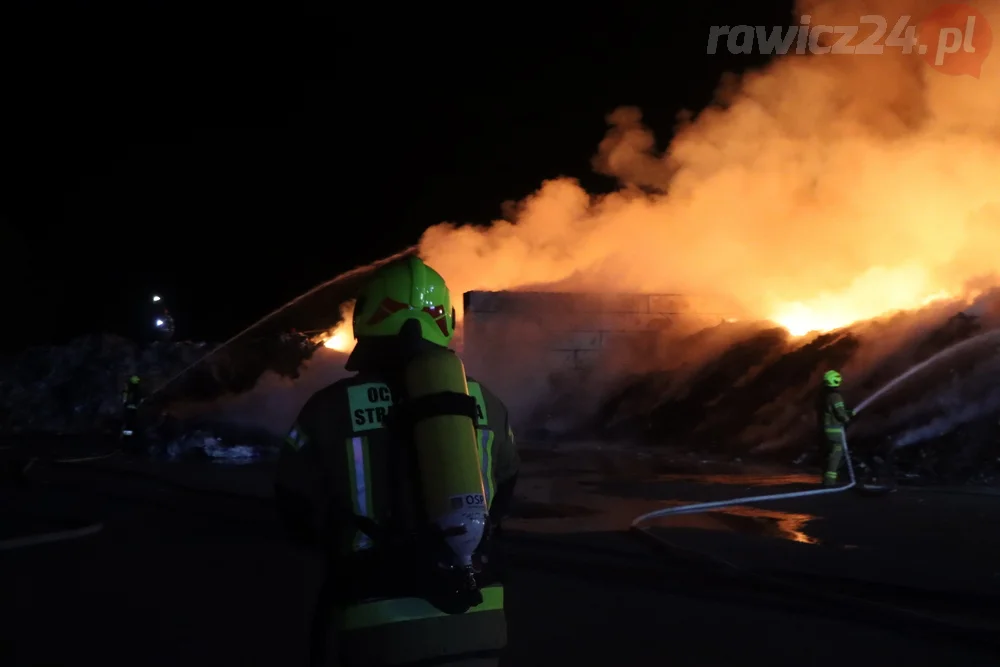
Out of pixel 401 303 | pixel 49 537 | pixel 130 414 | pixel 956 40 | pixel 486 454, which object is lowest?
pixel 49 537

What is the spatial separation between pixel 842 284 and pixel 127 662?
17852 mm

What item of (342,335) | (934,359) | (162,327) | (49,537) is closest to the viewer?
(49,537)

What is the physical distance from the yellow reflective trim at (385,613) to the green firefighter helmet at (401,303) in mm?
693

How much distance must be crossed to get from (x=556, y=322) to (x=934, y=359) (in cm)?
743

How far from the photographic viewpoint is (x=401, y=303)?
8.94ft

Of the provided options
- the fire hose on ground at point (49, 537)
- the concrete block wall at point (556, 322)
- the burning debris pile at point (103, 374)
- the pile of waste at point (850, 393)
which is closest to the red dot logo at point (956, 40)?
the pile of waste at point (850, 393)

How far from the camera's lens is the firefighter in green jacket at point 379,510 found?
248 centimetres

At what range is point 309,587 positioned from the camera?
724cm

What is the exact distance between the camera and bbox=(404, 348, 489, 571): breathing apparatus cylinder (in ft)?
7.92

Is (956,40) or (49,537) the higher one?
(956,40)

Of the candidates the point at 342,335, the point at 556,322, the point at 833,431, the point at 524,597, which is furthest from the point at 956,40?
the point at 524,597

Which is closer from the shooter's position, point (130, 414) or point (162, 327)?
point (130, 414)

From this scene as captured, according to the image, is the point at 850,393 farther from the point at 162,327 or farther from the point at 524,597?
the point at 162,327

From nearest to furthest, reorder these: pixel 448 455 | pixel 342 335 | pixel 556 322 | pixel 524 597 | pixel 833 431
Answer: pixel 448 455 → pixel 524 597 → pixel 833 431 → pixel 556 322 → pixel 342 335
